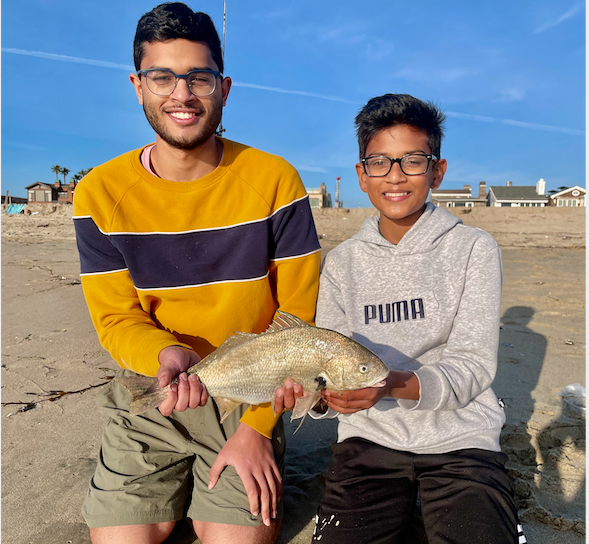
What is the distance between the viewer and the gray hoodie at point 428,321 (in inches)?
99.8

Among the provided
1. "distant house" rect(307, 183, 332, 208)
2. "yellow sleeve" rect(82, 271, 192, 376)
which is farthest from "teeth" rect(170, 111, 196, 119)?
"distant house" rect(307, 183, 332, 208)

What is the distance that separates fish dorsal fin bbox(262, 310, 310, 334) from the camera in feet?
8.43

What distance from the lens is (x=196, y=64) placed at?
9.36 feet

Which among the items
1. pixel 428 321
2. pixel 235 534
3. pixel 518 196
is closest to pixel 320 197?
pixel 518 196

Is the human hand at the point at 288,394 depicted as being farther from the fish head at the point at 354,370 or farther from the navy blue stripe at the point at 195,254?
the navy blue stripe at the point at 195,254

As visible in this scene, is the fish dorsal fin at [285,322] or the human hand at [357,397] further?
the fish dorsal fin at [285,322]

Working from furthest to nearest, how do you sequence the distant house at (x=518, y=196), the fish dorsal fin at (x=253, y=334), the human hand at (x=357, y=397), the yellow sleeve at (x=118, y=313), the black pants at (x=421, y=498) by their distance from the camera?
the distant house at (x=518, y=196)
the yellow sleeve at (x=118, y=313)
the fish dorsal fin at (x=253, y=334)
the human hand at (x=357, y=397)
the black pants at (x=421, y=498)

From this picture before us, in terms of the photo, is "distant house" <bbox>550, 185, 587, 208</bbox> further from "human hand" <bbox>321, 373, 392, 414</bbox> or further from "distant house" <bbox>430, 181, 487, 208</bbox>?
"human hand" <bbox>321, 373, 392, 414</bbox>

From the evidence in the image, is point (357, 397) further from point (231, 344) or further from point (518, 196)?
point (518, 196)

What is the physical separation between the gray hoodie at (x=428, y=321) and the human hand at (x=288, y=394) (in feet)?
1.63

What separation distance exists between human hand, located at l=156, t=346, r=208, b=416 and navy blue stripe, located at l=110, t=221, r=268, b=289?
1.87 feet

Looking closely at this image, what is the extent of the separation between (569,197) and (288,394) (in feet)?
187

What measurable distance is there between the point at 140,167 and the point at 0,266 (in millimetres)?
11395

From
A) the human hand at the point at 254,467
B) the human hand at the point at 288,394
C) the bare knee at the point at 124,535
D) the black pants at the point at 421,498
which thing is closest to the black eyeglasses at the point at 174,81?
the human hand at the point at 288,394
